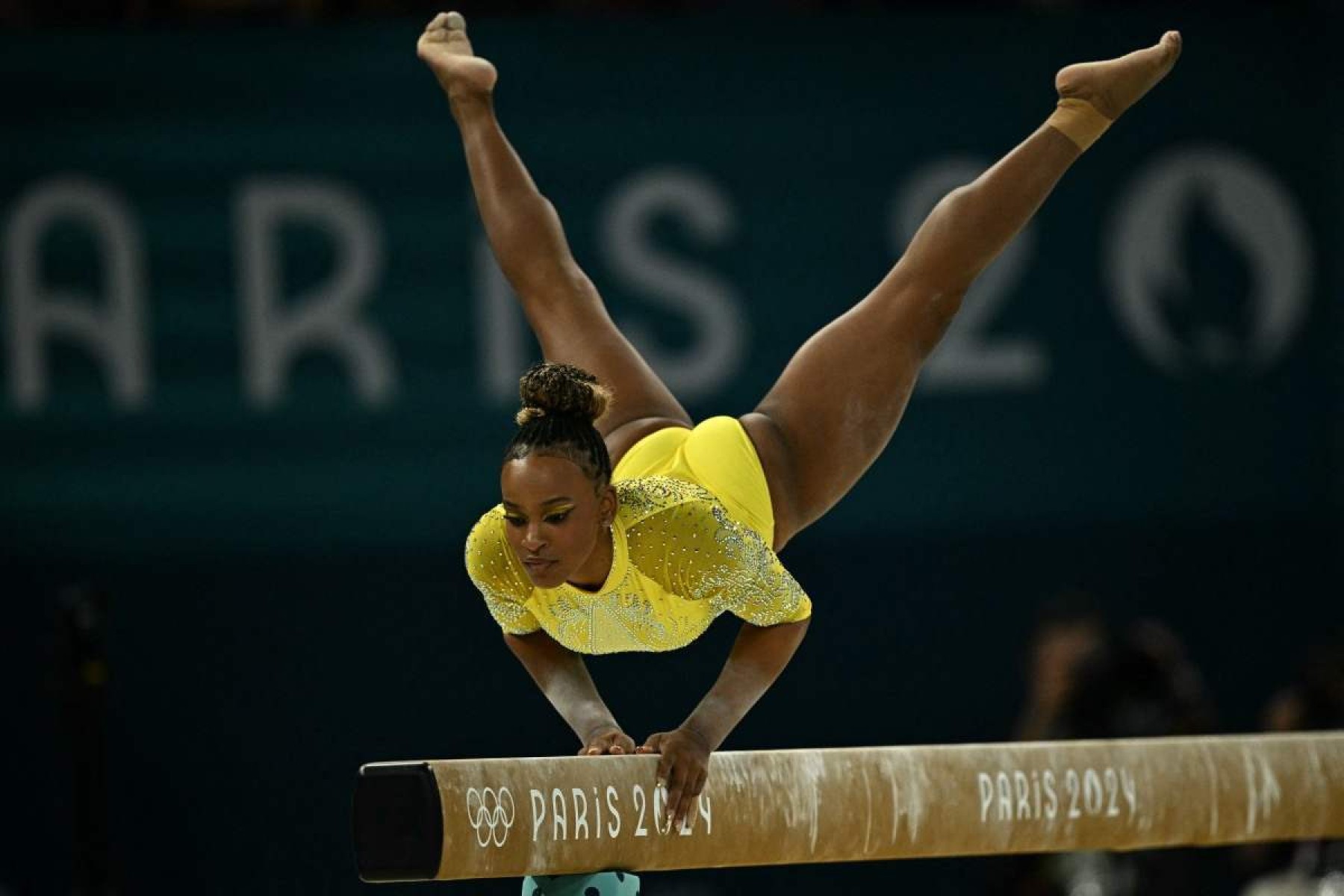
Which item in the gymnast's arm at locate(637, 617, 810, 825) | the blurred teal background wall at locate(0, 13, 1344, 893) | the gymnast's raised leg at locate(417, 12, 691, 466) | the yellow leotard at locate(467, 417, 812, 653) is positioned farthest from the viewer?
the blurred teal background wall at locate(0, 13, 1344, 893)

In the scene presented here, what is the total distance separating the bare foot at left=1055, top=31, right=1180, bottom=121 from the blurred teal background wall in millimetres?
3359

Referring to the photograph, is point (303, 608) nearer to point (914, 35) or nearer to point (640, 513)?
point (914, 35)

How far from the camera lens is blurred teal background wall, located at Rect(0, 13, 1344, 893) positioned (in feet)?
26.2

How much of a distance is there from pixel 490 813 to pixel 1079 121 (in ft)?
7.54

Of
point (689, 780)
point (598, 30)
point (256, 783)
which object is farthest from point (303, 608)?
point (689, 780)

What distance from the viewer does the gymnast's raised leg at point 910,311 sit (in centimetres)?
483

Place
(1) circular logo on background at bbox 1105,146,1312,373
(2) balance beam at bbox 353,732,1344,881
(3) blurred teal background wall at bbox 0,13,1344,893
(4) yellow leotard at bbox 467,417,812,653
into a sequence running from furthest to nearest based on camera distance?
(1) circular logo on background at bbox 1105,146,1312,373
(3) blurred teal background wall at bbox 0,13,1344,893
(4) yellow leotard at bbox 467,417,812,653
(2) balance beam at bbox 353,732,1344,881

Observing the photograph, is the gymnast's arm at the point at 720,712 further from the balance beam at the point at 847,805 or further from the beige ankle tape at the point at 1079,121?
the beige ankle tape at the point at 1079,121

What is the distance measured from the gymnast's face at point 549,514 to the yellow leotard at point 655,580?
153 millimetres

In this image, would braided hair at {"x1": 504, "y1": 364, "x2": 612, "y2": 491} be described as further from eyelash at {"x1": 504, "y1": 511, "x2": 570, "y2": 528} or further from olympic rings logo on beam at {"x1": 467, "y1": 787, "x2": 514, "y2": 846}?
olympic rings logo on beam at {"x1": 467, "y1": 787, "x2": 514, "y2": 846}

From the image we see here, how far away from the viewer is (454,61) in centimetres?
502

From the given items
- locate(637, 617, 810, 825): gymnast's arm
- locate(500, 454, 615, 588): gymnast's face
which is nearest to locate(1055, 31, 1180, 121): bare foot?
locate(637, 617, 810, 825): gymnast's arm

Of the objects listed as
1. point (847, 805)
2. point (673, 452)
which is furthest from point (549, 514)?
point (847, 805)

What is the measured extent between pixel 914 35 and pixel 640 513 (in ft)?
15.2
